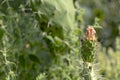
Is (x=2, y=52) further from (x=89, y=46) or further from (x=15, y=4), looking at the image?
(x=89, y=46)

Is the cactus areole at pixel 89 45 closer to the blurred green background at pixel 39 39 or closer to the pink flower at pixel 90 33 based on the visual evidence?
the pink flower at pixel 90 33

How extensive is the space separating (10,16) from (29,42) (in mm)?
244

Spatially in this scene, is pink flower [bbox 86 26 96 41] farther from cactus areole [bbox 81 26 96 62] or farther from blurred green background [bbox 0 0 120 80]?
blurred green background [bbox 0 0 120 80]

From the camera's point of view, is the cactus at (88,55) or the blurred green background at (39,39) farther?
the blurred green background at (39,39)

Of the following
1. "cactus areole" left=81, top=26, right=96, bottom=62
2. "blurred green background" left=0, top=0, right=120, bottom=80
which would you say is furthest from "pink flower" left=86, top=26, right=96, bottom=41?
"blurred green background" left=0, top=0, right=120, bottom=80

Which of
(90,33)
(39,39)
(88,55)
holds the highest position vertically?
(90,33)

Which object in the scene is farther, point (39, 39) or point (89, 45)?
point (39, 39)

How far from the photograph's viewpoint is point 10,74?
249 centimetres

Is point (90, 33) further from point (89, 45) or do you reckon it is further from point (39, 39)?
point (39, 39)

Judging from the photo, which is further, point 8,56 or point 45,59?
point 45,59

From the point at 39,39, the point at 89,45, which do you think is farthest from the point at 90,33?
the point at 39,39

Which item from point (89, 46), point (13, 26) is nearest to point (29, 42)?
point (13, 26)

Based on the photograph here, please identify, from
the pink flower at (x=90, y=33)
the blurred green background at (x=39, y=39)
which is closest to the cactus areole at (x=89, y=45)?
the pink flower at (x=90, y=33)

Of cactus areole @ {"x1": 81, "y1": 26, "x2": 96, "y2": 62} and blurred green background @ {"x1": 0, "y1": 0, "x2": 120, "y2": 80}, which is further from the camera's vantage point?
blurred green background @ {"x1": 0, "y1": 0, "x2": 120, "y2": 80}
